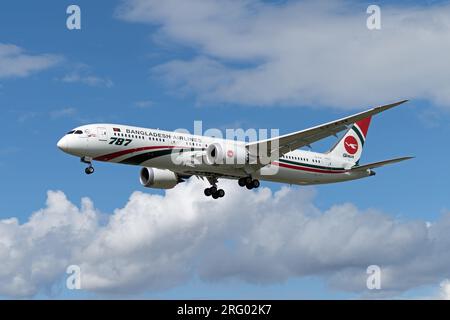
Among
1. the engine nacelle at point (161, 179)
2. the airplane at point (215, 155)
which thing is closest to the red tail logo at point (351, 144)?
the airplane at point (215, 155)

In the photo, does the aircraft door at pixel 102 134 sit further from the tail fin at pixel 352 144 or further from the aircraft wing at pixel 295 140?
the tail fin at pixel 352 144

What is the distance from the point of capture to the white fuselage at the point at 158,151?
53.3 meters

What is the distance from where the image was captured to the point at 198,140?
5791 cm

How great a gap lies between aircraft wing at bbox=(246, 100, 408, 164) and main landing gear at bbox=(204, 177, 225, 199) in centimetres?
509

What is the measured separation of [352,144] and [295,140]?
1523cm

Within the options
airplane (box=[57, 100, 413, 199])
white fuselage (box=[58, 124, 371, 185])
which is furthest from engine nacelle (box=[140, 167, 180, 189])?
white fuselage (box=[58, 124, 371, 185])

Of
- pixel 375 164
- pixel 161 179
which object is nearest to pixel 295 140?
pixel 375 164

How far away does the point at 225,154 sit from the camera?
56.6m

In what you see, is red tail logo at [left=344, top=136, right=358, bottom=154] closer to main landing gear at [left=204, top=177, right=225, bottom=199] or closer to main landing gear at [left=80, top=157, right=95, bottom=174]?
main landing gear at [left=204, top=177, right=225, bottom=199]

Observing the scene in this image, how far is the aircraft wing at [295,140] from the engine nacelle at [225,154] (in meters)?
1.46

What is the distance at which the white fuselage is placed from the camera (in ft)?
175

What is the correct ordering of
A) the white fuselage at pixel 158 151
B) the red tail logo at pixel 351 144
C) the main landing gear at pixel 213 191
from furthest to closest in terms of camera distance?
the red tail logo at pixel 351 144 < the main landing gear at pixel 213 191 < the white fuselage at pixel 158 151
